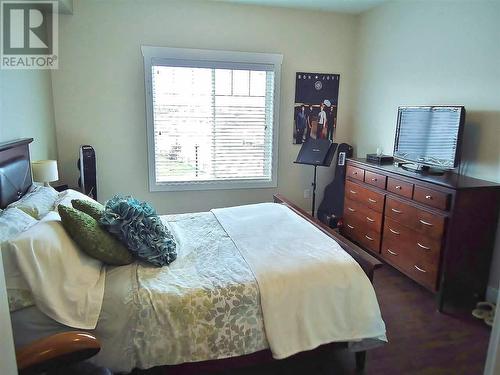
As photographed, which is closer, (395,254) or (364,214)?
(395,254)

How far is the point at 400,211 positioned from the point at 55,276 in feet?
8.36

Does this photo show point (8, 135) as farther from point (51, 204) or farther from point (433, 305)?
point (433, 305)

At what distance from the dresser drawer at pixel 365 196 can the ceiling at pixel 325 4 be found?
6.49 feet

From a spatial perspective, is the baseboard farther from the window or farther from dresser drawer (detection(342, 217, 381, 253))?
the window

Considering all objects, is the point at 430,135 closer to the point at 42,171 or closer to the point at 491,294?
the point at 491,294

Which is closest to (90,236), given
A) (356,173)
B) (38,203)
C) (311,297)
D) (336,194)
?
(38,203)

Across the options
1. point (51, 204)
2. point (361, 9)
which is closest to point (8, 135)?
point (51, 204)

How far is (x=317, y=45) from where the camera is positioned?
13.2 feet

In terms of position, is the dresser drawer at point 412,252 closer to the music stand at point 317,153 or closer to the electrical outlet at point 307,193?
the music stand at point 317,153

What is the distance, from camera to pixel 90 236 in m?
1.62

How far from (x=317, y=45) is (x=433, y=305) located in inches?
121

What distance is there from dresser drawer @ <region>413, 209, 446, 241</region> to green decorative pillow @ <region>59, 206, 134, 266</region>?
2.18m

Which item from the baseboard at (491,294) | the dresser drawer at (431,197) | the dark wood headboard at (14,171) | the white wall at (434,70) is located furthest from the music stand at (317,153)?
the dark wood headboard at (14,171)

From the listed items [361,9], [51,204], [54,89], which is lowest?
[51,204]
